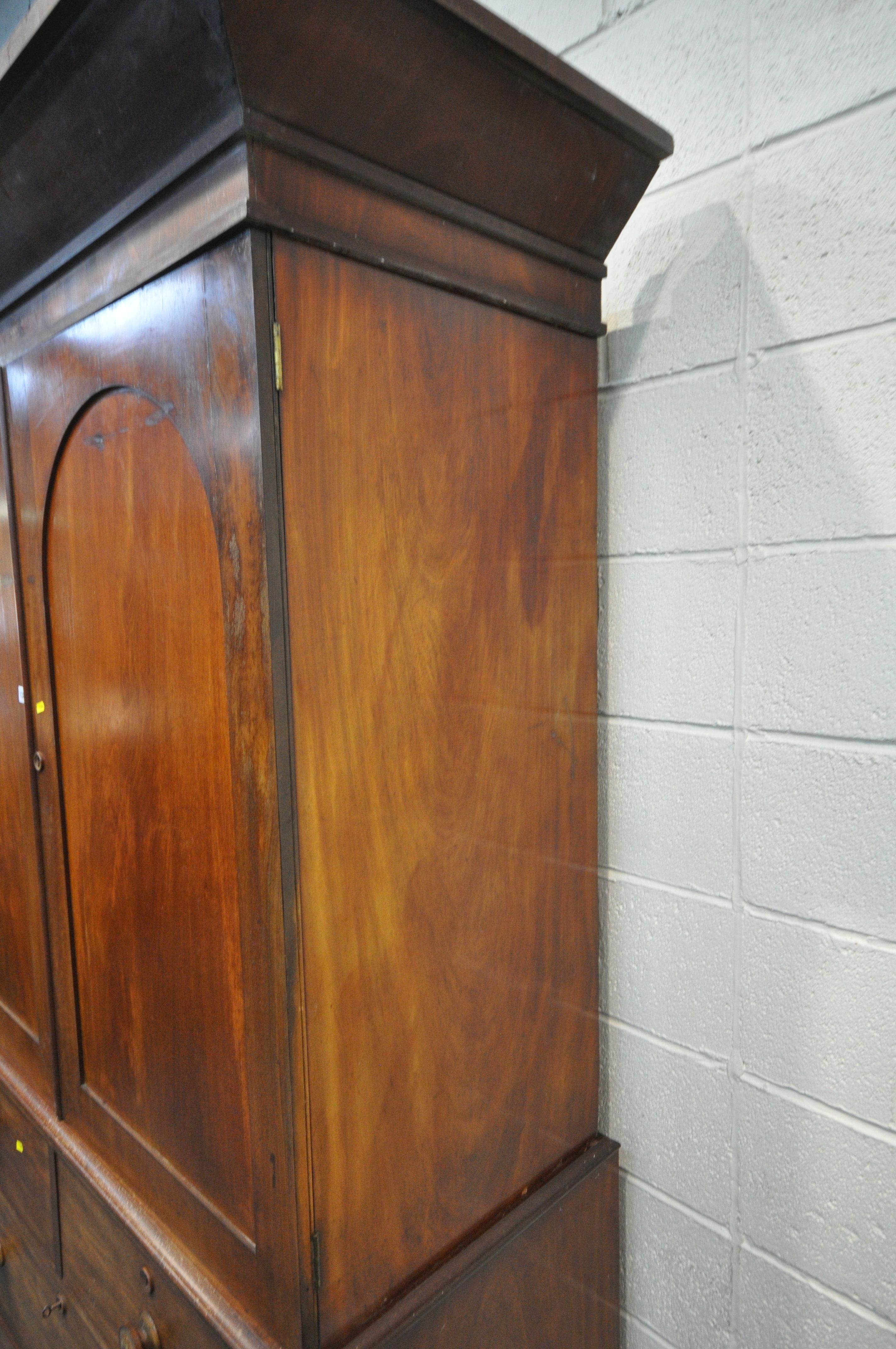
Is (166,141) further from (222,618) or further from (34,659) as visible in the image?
(34,659)

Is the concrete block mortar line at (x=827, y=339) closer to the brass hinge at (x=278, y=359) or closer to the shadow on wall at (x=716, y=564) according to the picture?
the shadow on wall at (x=716, y=564)

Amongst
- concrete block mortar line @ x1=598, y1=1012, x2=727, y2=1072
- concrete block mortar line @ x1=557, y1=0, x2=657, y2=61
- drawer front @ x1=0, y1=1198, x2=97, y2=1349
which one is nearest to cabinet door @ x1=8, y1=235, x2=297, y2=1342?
drawer front @ x1=0, y1=1198, x2=97, y2=1349

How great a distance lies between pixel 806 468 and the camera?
2.84 feet

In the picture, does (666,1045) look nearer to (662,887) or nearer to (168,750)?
(662,887)

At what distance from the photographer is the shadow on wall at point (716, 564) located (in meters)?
0.85

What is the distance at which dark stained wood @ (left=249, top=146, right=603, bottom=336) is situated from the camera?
0.64 meters

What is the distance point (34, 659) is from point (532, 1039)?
78cm

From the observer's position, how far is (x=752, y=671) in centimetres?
93

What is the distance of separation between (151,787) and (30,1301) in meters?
1.01

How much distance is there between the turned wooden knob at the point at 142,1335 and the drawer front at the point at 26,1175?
26 centimetres

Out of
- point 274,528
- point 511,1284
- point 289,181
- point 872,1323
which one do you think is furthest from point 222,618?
point 872,1323

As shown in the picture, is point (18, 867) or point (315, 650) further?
point (18, 867)

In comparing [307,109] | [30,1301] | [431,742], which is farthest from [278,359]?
[30,1301]

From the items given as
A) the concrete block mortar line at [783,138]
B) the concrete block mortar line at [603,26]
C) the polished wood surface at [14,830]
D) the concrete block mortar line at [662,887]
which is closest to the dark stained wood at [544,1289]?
the concrete block mortar line at [662,887]
